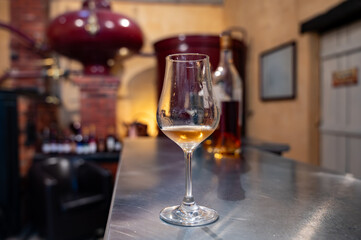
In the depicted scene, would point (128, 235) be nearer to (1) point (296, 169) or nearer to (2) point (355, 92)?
(1) point (296, 169)

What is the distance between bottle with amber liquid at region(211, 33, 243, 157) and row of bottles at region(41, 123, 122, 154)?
201 centimetres

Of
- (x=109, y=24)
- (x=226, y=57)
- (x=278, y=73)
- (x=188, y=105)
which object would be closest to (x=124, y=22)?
(x=109, y=24)

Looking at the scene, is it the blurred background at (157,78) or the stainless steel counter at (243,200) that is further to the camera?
the blurred background at (157,78)

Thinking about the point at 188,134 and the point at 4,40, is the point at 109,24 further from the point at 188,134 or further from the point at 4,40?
the point at 188,134

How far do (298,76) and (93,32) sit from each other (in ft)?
5.83

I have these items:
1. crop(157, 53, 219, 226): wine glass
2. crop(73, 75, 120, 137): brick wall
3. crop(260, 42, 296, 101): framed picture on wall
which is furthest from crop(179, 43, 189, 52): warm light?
crop(157, 53, 219, 226): wine glass

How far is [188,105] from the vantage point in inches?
17.9

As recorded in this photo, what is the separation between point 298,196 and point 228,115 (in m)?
0.46

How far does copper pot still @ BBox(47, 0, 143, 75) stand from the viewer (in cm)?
241

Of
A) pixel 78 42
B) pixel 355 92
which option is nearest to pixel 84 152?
pixel 78 42

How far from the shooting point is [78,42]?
8.04ft

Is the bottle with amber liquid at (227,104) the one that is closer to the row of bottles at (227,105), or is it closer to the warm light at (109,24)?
the row of bottles at (227,105)

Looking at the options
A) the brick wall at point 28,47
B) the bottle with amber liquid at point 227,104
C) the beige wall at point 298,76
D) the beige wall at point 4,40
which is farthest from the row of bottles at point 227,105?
the beige wall at point 4,40

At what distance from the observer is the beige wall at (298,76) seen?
2.68m
